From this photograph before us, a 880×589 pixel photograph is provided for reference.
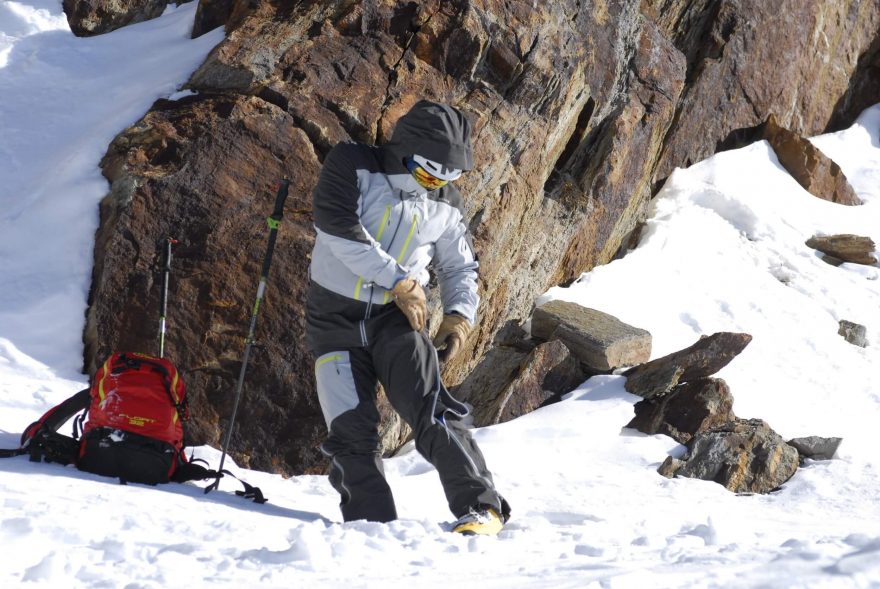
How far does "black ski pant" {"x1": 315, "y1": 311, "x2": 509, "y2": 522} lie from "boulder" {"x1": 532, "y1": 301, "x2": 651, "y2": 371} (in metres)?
2.96

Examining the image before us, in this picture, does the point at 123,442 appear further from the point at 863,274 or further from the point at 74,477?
the point at 863,274

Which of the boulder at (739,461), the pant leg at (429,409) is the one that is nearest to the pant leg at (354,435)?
the pant leg at (429,409)

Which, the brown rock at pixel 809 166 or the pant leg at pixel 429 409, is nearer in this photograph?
the pant leg at pixel 429 409

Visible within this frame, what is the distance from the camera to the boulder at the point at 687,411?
6902 mm

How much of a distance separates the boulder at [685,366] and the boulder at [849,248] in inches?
145

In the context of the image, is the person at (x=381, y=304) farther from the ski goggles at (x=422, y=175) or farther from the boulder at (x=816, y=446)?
the boulder at (x=816, y=446)

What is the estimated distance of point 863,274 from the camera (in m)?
10.5

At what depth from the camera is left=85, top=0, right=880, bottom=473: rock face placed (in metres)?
6.06

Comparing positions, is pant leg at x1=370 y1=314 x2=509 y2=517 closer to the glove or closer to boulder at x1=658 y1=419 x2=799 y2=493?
the glove

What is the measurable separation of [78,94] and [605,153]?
4800 millimetres

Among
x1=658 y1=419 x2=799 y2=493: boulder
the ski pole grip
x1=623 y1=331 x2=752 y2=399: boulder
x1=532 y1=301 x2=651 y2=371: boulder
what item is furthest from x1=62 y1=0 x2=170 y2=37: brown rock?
x1=658 y1=419 x2=799 y2=493: boulder

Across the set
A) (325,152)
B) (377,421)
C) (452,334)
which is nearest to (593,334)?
(325,152)

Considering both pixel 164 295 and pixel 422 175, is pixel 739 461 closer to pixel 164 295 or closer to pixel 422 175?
pixel 422 175

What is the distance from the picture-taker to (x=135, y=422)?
4754 millimetres
